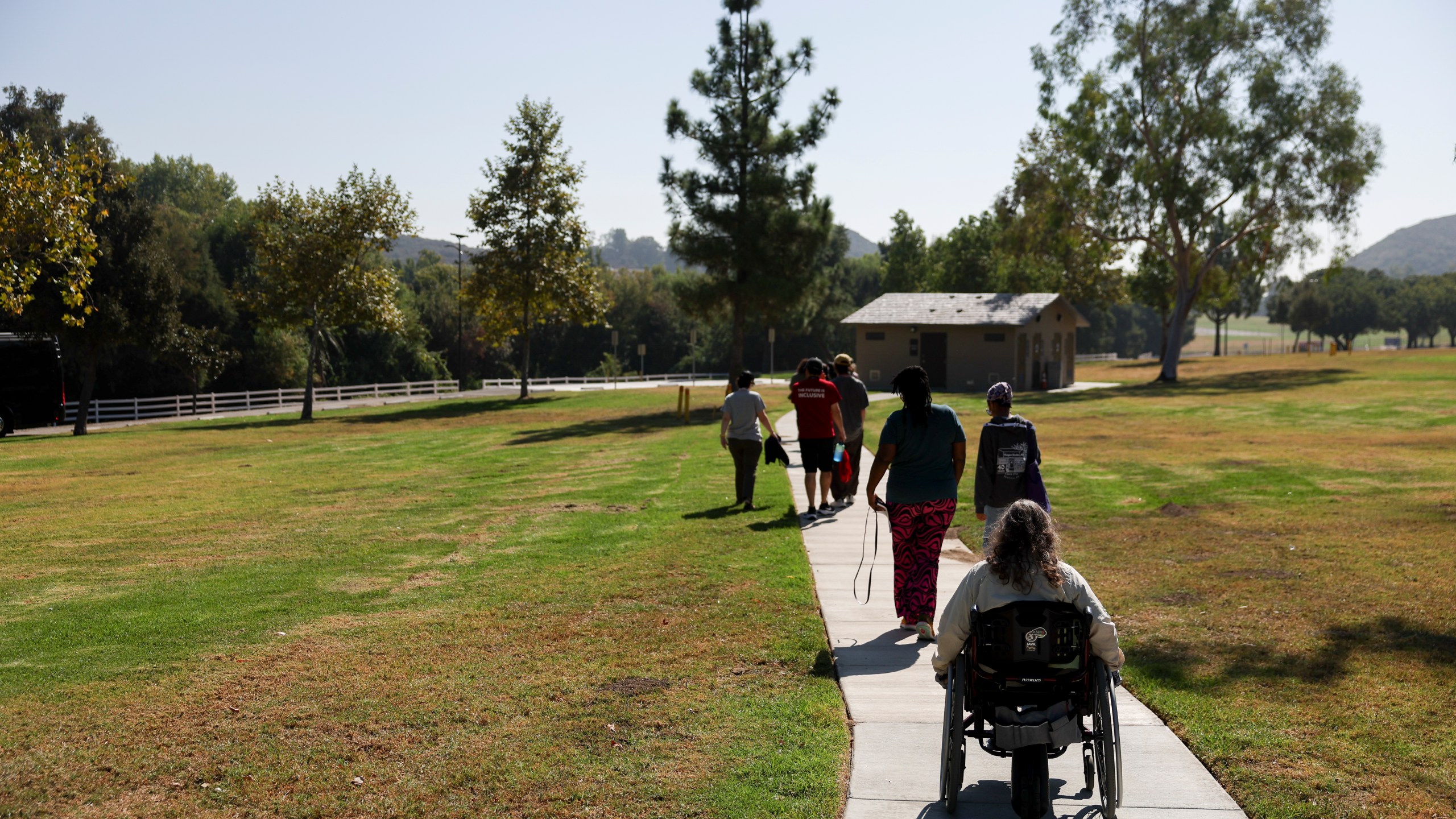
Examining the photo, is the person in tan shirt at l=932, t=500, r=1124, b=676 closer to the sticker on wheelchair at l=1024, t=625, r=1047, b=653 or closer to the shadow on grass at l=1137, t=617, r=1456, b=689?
the sticker on wheelchair at l=1024, t=625, r=1047, b=653

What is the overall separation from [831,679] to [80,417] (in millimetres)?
36002

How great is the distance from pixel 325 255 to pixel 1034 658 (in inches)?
1601

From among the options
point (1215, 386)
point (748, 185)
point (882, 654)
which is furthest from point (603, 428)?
point (1215, 386)

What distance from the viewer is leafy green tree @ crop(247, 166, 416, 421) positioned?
40.8m

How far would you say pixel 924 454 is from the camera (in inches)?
301

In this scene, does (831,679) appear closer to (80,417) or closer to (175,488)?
(175,488)

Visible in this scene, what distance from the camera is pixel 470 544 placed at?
501 inches

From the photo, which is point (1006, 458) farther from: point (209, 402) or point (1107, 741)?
point (209, 402)

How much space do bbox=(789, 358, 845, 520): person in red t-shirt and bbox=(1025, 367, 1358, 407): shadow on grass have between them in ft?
98.0

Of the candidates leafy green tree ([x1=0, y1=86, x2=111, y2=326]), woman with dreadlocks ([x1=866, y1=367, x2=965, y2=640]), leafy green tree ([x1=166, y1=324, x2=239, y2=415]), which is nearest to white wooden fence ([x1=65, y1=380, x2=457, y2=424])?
leafy green tree ([x1=166, y1=324, x2=239, y2=415])

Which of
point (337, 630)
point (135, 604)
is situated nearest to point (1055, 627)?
point (337, 630)

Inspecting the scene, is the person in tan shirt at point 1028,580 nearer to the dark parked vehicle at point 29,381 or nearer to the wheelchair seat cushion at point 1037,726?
the wheelchair seat cushion at point 1037,726

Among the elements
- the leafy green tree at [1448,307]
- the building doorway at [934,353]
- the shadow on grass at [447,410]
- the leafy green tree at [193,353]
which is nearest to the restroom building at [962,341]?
the building doorway at [934,353]

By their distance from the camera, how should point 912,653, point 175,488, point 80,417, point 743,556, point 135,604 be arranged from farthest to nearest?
1. point 80,417
2. point 175,488
3. point 743,556
4. point 135,604
5. point 912,653
